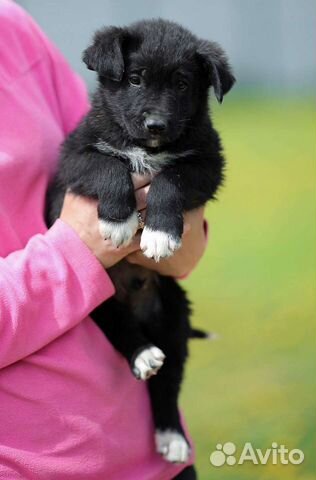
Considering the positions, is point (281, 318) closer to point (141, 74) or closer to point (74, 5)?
point (141, 74)

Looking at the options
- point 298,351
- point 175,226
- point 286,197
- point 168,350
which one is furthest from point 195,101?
point 286,197

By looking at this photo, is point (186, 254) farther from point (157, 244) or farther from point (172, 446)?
point (172, 446)

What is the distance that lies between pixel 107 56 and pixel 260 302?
4883mm

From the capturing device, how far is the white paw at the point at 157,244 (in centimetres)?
243

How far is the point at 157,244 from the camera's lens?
244 cm

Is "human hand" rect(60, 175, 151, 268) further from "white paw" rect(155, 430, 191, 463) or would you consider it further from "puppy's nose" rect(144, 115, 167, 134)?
"white paw" rect(155, 430, 191, 463)

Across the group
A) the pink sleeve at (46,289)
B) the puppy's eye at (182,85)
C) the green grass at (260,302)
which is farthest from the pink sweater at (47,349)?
the green grass at (260,302)

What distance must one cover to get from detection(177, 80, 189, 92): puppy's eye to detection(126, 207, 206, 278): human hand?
1.24ft

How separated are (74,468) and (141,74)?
1.17 metres

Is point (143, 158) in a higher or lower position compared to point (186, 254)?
higher

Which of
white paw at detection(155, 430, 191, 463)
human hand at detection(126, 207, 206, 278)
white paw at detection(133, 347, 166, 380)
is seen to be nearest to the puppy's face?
human hand at detection(126, 207, 206, 278)

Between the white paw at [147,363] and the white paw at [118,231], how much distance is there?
0.37m

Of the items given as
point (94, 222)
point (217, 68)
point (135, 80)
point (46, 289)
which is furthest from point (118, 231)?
point (217, 68)

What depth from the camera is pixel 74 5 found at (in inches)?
463
